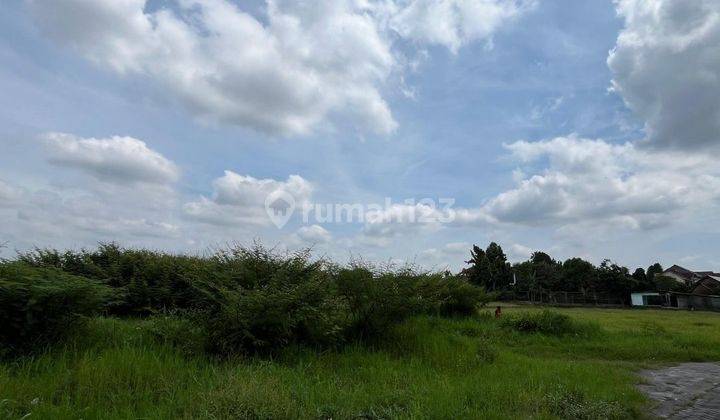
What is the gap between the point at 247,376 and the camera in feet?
17.8

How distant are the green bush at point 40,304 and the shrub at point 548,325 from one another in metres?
11.4

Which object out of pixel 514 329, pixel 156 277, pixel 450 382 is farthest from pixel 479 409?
pixel 514 329

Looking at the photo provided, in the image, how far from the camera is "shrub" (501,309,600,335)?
14.4 meters

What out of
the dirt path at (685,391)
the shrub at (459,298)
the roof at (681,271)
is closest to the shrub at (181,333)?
the dirt path at (685,391)

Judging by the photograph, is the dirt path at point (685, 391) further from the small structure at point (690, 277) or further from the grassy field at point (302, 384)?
the small structure at point (690, 277)

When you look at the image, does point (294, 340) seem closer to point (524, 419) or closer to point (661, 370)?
point (524, 419)

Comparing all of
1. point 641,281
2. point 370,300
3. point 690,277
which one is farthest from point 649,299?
point 370,300

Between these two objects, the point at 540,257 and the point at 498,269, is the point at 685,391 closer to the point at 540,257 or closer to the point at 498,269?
the point at 498,269

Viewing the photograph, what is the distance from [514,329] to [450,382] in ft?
27.0

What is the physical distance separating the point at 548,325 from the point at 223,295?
10.7 meters

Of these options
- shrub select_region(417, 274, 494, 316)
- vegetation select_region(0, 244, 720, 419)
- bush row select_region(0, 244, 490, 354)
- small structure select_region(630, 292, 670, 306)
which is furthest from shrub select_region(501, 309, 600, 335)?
small structure select_region(630, 292, 670, 306)

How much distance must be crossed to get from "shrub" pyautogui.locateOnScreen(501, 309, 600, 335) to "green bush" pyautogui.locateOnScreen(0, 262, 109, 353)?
11.4 m

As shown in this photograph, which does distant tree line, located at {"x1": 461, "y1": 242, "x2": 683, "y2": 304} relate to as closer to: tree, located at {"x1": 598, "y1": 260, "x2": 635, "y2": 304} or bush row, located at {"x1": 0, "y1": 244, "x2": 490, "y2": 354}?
tree, located at {"x1": 598, "y1": 260, "x2": 635, "y2": 304}

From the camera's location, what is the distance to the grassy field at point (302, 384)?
180 inches
